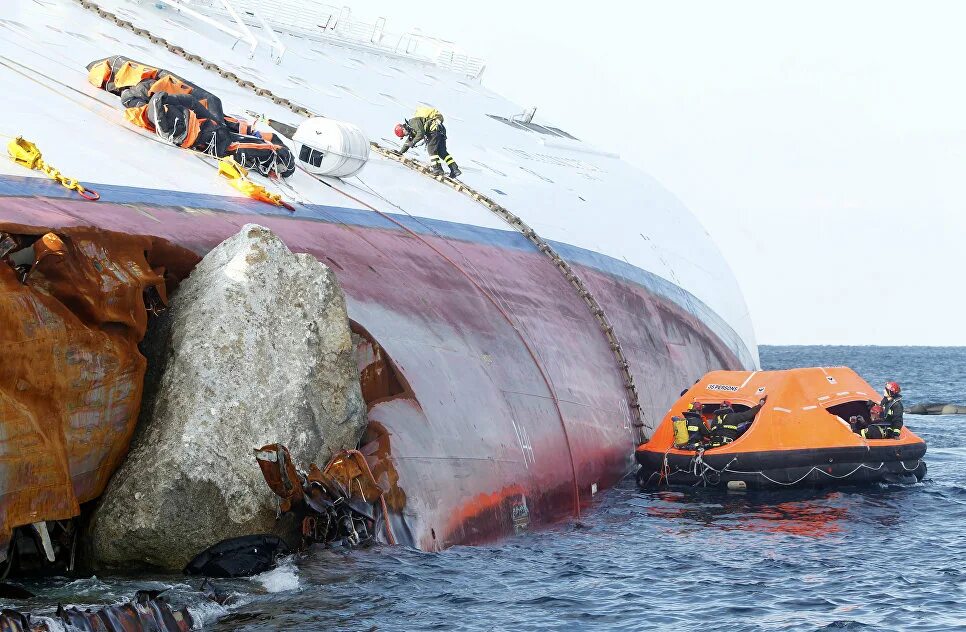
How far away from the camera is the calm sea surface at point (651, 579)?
419 inches

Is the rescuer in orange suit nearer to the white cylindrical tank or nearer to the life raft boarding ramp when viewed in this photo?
the life raft boarding ramp

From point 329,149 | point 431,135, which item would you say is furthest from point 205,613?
point 431,135

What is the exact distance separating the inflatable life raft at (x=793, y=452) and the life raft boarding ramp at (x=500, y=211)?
1020 mm

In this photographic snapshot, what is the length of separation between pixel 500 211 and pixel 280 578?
40.7 ft

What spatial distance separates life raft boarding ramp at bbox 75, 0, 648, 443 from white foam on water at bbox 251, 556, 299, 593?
35.7ft

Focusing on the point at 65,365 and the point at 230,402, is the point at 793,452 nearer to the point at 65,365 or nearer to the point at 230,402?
the point at 230,402

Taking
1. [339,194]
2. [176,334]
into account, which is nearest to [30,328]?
[176,334]

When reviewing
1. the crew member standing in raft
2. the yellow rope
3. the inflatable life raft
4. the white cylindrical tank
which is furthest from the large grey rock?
the crew member standing in raft

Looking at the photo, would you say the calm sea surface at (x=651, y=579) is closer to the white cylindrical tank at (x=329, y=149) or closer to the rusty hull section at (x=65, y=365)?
the rusty hull section at (x=65, y=365)

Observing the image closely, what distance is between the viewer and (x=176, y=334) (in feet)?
37.9

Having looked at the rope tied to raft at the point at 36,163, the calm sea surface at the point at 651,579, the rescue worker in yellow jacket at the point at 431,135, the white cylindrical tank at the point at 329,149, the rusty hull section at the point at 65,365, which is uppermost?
the rescue worker in yellow jacket at the point at 431,135

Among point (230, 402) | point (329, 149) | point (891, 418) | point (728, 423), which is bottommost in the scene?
point (728, 423)

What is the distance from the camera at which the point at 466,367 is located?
50.5ft

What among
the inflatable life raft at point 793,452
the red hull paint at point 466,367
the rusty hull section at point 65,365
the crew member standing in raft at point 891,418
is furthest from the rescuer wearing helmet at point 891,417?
the rusty hull section at point 65,365
